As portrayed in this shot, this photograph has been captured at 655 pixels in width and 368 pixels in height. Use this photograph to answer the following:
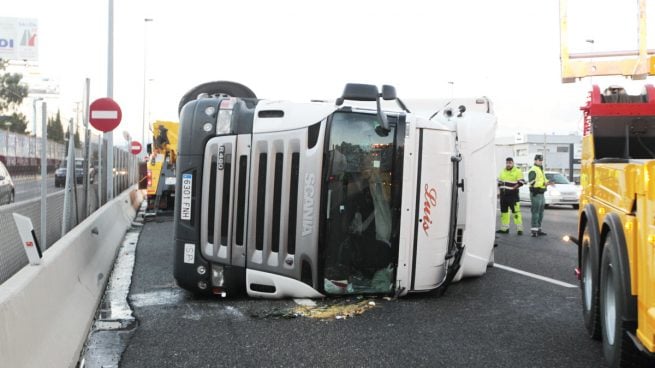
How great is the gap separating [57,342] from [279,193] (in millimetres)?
2734

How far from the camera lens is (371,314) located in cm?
616

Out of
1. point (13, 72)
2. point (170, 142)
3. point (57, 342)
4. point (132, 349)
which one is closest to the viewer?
point (57, 342)

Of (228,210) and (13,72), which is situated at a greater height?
(13,72)

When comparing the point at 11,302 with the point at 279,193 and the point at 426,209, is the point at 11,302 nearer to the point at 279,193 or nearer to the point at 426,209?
the point at 279,193

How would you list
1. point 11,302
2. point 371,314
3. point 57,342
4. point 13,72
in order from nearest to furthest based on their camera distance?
point 11,302 < point 57,342 < point 371,314 < point 13,72

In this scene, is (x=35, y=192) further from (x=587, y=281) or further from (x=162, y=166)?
(x=162, y=166)

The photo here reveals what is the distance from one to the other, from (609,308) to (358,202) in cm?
265

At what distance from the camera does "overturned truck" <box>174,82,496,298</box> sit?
20.9 feet

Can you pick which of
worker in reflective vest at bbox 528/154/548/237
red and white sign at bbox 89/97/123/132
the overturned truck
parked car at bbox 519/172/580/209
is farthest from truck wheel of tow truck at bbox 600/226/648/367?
parked car at bbox 519/172/580/209

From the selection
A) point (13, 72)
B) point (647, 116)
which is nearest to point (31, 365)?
point (647, 116)

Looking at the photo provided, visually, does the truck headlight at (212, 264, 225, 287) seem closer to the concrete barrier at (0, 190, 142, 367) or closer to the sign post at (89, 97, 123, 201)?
the concrete barrier at (0, 190, 142, 367)

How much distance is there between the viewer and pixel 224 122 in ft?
22.0

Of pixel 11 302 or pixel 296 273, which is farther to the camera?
pixel 296 273

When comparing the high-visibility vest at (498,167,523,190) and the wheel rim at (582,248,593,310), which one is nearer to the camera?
the wheel rim at (582,248,593,310)
